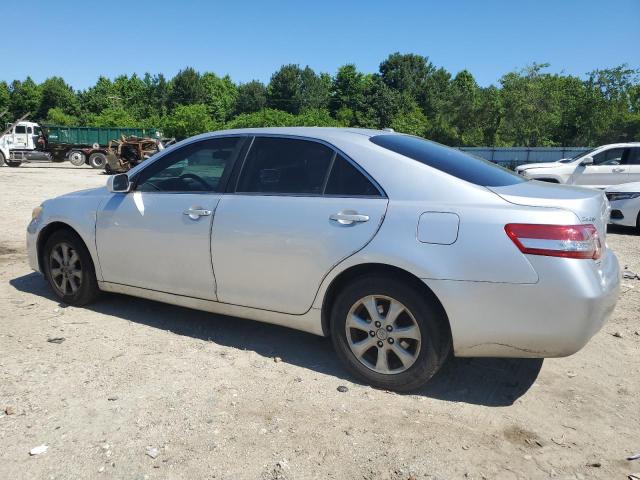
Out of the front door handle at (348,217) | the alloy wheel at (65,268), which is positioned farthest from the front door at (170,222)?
the front door handle at (348,217)

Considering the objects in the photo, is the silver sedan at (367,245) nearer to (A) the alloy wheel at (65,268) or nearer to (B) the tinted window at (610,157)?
(A) the alloy wheel at (65,268)

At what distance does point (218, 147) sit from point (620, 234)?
8.43 m

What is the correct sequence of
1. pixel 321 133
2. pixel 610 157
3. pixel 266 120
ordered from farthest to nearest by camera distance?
pixel 266 120 < pixel 610 157 < pixel 321 133

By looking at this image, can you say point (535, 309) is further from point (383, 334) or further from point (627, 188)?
point (627, 188)

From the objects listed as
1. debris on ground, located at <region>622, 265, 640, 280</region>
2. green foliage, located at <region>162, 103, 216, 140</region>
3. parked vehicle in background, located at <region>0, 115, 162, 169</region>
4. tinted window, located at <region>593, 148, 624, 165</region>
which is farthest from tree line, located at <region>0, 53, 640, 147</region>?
debris on ground, located at <region>622, 265, 640, 280</region>

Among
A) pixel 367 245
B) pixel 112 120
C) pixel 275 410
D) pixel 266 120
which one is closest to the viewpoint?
pixel 275 410

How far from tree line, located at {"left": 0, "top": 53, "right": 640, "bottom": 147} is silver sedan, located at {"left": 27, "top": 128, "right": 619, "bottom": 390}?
42964mm

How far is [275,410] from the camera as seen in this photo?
3.18m

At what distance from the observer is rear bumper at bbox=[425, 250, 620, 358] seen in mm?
2865

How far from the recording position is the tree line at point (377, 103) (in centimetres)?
4247

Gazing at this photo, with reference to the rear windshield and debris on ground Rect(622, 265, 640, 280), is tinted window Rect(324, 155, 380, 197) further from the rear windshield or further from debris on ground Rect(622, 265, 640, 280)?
debris on ground Rect(622, 265, 640, 280)

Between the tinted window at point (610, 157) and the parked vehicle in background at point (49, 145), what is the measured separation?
79.5 ft

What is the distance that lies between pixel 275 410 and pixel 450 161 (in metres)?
1.95

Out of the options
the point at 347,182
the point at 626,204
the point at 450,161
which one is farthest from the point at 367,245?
the point at 626,204
